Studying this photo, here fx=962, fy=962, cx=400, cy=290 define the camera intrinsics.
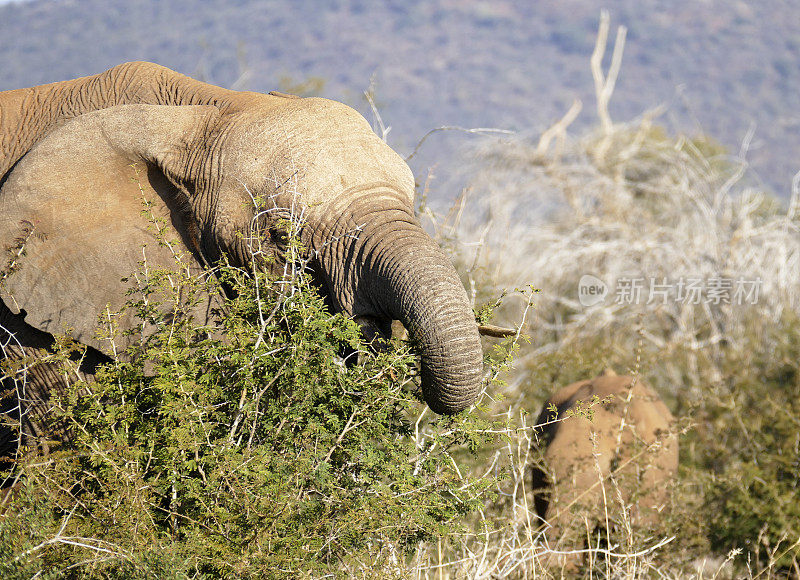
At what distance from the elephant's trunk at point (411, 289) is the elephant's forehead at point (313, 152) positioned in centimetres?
12

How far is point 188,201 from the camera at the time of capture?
151 inches

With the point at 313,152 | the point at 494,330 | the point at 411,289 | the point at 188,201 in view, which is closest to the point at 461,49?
the point at 188,201

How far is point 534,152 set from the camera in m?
13.5

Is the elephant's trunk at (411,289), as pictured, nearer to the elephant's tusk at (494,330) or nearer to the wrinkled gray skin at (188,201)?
the wrinkled gray skin at (188,201)

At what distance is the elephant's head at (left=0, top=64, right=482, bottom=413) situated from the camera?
351cm

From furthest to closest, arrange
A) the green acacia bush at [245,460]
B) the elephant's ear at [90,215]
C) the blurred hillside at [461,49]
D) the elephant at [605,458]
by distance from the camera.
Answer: the blurred hillside at [461,49]
the elephant at [605,458]
the elephant's ear at [90,215]
the green acacia bush at [245,460]

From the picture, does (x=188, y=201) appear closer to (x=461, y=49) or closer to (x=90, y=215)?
(x=90, y=215)

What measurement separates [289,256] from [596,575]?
2.53 m

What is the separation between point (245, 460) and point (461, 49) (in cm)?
12305

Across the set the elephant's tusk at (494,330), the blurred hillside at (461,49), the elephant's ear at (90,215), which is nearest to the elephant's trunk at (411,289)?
the elephant's tusk at (494,330)

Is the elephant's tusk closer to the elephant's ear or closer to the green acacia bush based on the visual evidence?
the green acacia bush

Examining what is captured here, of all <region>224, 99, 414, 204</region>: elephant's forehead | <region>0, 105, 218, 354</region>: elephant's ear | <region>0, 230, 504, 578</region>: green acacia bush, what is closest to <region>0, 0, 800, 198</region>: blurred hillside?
<region>0, 105, 218, 354</region>: elephant's ear

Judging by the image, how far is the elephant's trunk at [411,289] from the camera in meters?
3.12

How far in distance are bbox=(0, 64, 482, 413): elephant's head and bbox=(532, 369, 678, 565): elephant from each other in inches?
77.4
